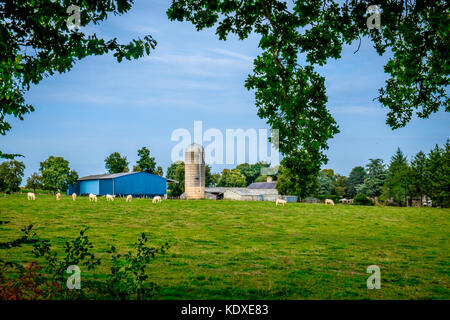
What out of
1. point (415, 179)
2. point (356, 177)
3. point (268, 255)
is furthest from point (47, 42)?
point (356, 177)

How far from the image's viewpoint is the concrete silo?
7194 cm

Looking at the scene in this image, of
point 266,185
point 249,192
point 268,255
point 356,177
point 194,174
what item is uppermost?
point 356,177

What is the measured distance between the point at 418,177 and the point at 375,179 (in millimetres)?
26073

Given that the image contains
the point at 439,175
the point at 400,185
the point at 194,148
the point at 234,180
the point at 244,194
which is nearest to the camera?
the point at 439,175

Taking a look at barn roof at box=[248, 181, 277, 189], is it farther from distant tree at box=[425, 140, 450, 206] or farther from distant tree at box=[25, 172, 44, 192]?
distant tree at box=[25, 172, 44, 192]

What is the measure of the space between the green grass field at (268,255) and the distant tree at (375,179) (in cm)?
7873

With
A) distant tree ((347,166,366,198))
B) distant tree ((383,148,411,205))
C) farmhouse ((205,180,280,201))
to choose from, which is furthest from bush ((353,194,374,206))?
distant tree ((347,166,366,198))

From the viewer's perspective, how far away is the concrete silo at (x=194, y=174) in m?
71.9

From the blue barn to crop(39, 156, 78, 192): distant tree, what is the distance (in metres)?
9.06

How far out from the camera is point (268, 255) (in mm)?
15484

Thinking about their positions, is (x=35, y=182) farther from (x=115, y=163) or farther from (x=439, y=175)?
(x=439, y=175)

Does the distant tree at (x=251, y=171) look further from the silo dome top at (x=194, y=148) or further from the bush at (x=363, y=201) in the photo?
the silo dome top at (x=194, y=148)

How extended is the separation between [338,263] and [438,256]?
666cm

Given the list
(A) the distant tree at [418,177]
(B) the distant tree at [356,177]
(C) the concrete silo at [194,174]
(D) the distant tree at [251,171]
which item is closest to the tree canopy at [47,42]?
(C) the concrete silo at [194,174]
